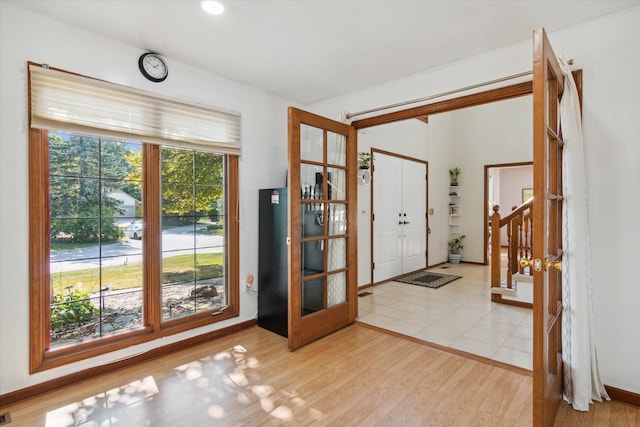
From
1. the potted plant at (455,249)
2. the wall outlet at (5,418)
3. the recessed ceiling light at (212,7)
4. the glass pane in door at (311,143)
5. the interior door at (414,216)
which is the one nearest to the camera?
the wall outlet at (5,418)

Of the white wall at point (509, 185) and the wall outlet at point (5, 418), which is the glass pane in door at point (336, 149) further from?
the white wall at point (509, 185)

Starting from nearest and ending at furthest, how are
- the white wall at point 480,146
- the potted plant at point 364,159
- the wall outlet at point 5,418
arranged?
the wall outlet at point 5,418
the potted plant at point 364,159
the white wall at point 480,146

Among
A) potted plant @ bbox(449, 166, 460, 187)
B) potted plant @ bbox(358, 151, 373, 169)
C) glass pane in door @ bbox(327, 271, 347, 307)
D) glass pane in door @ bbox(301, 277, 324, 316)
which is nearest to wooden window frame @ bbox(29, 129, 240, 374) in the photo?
glass pane in door @ bbox(301, 277, 324, 316)

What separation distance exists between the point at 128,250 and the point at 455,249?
6429mm

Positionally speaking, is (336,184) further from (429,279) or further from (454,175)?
(454,175)

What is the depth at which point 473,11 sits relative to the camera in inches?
82.6

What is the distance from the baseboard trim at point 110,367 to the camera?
2105 millimetres

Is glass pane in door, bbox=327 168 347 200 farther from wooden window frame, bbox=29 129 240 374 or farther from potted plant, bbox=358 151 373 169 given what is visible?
potted plant, bbox=358 151 373 169

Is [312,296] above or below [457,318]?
above

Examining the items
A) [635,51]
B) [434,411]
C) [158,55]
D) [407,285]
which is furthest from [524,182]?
[158,55]

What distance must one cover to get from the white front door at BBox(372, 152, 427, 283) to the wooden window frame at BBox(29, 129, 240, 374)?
8.17 feet

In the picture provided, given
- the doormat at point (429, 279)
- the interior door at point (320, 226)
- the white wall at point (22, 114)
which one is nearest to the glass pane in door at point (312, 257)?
the interior door at point (320, 226)

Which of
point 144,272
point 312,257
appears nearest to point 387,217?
point 312,257

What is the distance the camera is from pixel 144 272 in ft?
8.91
